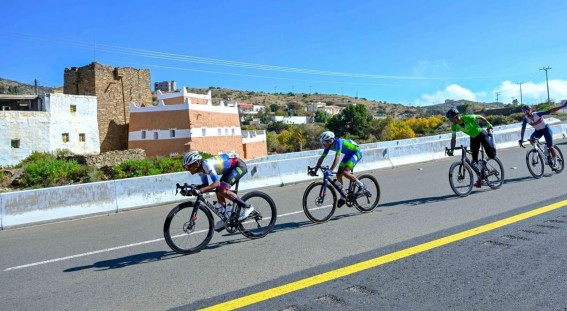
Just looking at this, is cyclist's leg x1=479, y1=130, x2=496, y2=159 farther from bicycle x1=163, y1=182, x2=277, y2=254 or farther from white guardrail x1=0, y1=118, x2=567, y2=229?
white guardrail x1=0, y1=118, x2=567, y2=229

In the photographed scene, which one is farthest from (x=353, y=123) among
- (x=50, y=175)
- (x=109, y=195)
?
(x=109, y=195)

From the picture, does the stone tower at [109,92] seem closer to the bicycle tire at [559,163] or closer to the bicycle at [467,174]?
the bicycle at [467,174]

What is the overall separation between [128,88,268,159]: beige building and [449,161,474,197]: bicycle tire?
32.1m

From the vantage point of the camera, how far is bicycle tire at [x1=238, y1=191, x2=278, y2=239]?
726cm

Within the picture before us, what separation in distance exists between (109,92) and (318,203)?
137 ft

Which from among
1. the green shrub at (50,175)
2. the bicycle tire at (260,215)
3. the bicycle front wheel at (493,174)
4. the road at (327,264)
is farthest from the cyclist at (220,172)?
the green shrub at (50,175)

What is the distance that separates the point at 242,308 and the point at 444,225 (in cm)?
402

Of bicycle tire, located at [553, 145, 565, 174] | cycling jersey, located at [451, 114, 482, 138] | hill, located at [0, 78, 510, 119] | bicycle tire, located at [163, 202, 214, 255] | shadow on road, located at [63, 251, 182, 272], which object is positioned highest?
hill, located at [0, 78, 510, 119]

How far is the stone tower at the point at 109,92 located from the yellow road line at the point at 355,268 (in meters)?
42.6

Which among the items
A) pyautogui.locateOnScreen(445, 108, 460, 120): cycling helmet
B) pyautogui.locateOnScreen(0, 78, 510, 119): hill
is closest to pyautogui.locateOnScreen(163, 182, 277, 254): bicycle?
pyautogui.locateOnScreen(445, 108, 460, 120): cycling helmet

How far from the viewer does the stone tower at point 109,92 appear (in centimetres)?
4422

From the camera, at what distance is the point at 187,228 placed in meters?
6.57

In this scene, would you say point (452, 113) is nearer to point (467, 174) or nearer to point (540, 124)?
point (467, 174)

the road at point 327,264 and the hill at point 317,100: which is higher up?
the hill at point 317,100
